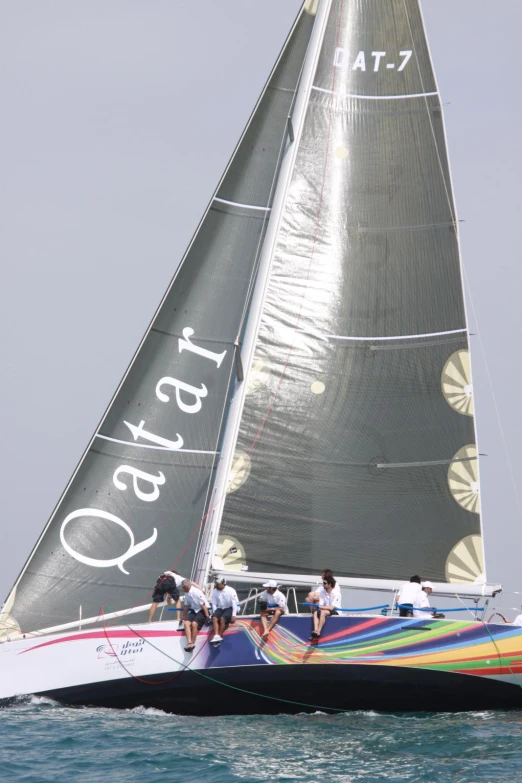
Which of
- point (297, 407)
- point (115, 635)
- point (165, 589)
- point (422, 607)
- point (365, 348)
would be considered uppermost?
point (365, 348)

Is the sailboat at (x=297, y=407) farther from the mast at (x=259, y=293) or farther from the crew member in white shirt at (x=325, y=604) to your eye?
the crew member in white shirt at (x=325, y=604)

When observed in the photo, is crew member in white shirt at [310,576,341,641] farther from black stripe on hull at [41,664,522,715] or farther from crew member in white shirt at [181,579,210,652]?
crew member in white shirt at [181,579,210,652]

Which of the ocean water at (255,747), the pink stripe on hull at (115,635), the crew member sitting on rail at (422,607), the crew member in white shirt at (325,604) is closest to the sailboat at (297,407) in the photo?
the pink stripe on hull at (115,635)

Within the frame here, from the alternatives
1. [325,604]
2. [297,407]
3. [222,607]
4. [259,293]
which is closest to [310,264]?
[259,293]

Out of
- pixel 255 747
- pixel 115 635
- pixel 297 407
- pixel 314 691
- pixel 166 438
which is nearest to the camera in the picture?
pixel 255 747

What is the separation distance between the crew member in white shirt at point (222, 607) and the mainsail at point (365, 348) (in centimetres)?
123

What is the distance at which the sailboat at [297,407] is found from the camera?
47.8ft

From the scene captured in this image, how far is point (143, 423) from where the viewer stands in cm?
1533

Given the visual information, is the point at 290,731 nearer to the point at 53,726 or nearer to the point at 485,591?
the point at 53,726

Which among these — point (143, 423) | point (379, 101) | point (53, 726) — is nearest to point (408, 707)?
point (53, 726)

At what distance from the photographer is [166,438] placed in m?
15.3

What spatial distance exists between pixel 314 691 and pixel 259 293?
5.09 metres

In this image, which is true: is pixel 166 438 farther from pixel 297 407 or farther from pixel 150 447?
pixel 297 407

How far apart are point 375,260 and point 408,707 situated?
5.64 meters
